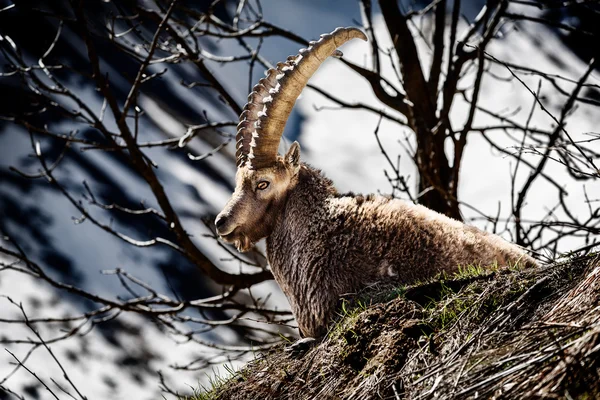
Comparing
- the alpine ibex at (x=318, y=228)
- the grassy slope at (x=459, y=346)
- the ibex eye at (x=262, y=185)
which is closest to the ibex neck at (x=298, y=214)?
the alpine ibex at (x=318, y=228)

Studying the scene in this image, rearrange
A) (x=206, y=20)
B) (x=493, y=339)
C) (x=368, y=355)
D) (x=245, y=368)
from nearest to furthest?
1. (x=493, y=339)
2. (x=368, y=355)
3. (x=245, y=368)
4. (x=206, y=20)

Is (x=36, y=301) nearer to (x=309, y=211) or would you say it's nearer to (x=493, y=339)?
(x=309, y=211)

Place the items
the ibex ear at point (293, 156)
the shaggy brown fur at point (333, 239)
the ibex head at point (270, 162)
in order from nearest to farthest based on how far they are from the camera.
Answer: the shaggy brown fur at point (333, 239) → the ibex head at point (270, 162) → the ibex ear at point (293, 156)

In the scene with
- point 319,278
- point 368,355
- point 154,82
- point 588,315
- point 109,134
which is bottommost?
point 588,315

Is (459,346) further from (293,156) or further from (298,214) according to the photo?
(293,156)

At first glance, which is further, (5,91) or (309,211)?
(5,91)

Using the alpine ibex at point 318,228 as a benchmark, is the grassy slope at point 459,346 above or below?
below

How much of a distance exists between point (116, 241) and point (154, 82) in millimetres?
3049

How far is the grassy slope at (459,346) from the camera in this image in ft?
6.49

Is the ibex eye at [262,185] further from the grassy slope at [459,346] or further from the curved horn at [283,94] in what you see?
the grassy slope at [459,346]

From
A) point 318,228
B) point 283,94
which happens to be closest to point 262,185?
point 318,228

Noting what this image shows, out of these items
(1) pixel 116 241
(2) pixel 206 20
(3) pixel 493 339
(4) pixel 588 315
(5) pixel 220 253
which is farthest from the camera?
(5) pixel 220 253

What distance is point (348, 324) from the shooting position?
3.07 m

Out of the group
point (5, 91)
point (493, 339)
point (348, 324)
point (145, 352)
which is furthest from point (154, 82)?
point (493, 339)
